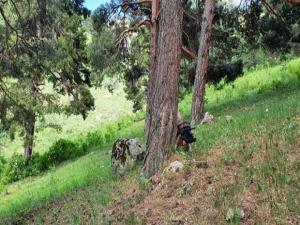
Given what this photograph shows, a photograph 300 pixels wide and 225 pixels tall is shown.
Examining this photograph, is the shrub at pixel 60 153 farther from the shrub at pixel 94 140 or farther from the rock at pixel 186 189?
the rock at pixel 186 189

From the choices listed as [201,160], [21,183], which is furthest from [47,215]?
[21,183]

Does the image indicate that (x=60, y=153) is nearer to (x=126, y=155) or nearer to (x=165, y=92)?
(x=126, y=155)

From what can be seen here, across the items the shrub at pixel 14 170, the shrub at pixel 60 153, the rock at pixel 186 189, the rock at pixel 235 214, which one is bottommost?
the shrub at pixel 14 170

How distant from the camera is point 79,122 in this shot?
5000 cm

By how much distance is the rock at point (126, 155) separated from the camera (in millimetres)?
11298

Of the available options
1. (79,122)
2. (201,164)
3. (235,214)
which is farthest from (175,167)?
(79,122)

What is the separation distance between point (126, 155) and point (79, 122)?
3917 cm

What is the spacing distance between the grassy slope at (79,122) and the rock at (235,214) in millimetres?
33829

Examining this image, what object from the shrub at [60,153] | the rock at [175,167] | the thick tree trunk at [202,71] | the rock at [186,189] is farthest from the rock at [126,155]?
the shrub at [60,153]

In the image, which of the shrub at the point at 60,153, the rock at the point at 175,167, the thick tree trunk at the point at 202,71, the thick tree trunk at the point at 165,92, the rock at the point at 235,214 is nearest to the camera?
the rock at the point at 235,214

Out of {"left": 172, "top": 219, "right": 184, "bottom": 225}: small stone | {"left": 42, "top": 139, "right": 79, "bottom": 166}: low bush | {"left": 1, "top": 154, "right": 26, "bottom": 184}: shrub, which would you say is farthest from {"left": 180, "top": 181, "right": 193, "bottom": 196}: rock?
{"left": 1, "top": 154, "right": 26, "bottom": 184}: shrub

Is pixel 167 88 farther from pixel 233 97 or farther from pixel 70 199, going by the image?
pixel 233 97

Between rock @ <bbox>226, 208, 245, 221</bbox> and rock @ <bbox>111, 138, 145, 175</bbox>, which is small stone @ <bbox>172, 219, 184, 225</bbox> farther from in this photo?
rock @ <bbox>111, 138, 145, 175</bbox>

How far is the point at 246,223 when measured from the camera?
19.4ft
